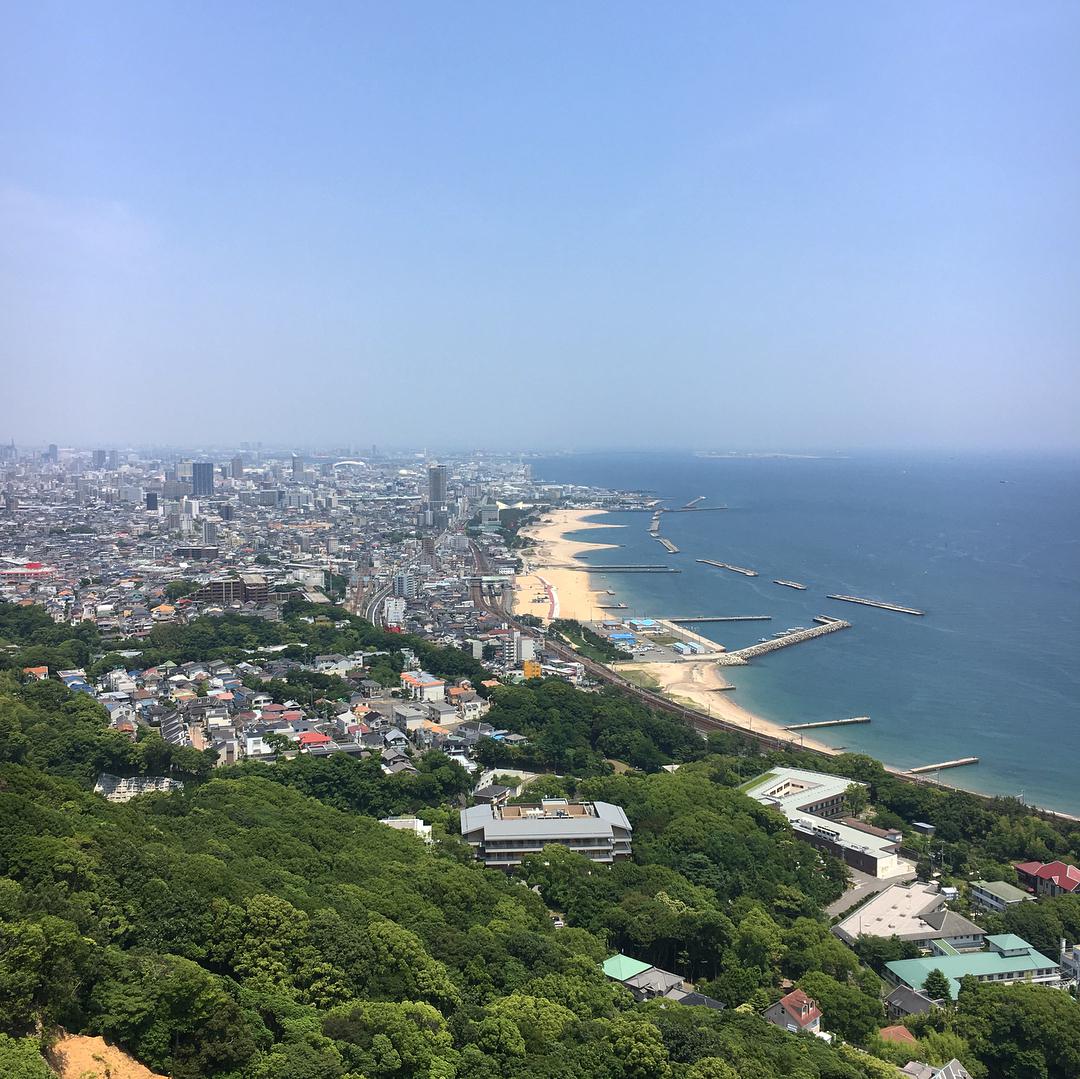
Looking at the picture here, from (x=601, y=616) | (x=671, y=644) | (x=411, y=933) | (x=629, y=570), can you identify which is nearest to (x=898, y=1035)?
(x=411, y=933)

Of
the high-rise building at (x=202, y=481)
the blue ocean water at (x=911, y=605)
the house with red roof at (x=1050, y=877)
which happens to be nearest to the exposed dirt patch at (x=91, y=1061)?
the house with red roof at (x=1050, y=877)

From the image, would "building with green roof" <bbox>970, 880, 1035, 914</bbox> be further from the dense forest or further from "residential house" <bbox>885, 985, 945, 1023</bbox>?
"residential house" <bbox>885, 985, 945, 1023</bbox>

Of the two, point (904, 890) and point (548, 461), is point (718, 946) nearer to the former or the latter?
point (904, 890)

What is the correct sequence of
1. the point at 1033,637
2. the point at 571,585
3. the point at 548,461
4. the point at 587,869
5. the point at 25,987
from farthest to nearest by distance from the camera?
the point at 548,461, the point at 571,585, the point at 1033,637, the point at 587,869, the point at 25,987

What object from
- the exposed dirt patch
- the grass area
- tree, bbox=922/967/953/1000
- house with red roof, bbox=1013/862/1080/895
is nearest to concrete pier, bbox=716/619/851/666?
the grass area

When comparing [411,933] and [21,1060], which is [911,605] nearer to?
[411,933]

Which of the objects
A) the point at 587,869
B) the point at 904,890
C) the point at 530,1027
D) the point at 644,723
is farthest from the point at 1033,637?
the point at 530,1027

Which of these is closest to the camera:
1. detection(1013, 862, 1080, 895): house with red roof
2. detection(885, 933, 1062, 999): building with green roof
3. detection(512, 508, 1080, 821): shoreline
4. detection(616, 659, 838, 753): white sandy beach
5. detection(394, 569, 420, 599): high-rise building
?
detection(885, 933, 1062, 999): building with green roof
